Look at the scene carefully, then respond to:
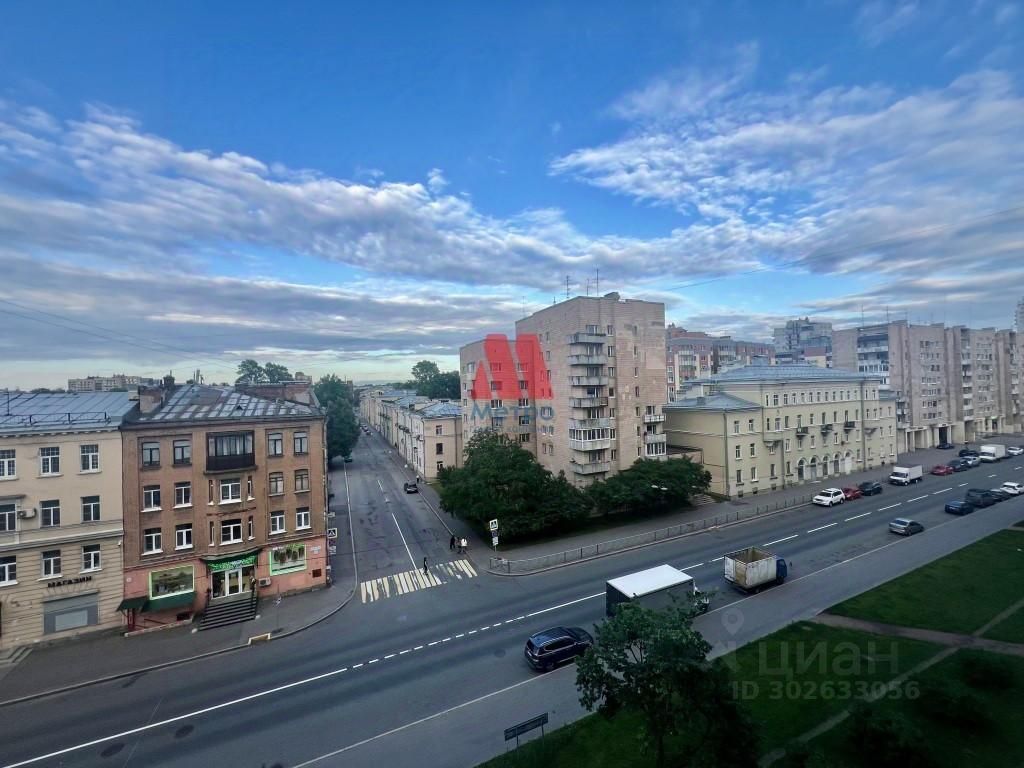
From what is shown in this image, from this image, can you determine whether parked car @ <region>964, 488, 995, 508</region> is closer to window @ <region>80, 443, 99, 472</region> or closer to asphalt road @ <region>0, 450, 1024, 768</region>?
asphalt road @ <region>0, 450, 1024, 768</region>

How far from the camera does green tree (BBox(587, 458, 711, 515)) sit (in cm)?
3669

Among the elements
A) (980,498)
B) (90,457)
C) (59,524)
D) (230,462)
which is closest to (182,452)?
(230,462)

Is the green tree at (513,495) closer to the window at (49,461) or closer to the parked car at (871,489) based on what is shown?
the window at (49,461)

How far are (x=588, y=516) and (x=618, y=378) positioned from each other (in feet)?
39.3

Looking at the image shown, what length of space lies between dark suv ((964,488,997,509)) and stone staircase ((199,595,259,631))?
5261 cm

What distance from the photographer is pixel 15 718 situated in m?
17.5

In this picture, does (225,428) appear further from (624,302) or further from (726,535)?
(726,535)

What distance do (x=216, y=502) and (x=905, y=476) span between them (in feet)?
198

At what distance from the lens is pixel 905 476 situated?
4753 centimetres

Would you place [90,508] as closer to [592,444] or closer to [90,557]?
[90,557]

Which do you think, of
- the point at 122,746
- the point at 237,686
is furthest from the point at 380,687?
the point at 122,746

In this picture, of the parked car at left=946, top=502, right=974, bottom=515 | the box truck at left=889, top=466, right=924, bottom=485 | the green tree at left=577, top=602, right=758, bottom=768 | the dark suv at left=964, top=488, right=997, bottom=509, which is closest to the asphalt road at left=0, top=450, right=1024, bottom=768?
the parked car at left=946, top=502, right=974, bottom=515

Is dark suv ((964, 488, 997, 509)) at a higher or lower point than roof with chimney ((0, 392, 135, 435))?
lower

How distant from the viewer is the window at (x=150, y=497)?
24.4m
